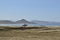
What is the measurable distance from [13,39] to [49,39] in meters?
4.85

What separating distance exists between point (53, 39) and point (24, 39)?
393cm

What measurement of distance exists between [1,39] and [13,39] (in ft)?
5.36

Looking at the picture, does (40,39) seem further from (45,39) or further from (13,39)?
(13,39)

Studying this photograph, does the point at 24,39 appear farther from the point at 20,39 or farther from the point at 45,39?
the point at 45,39

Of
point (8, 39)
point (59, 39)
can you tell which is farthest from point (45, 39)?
point (8, 39)

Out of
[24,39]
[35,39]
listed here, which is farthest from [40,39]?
[24,39]

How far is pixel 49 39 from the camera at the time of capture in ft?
69.3

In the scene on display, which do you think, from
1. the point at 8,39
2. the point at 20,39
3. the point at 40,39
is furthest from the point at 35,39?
the point at 8,39

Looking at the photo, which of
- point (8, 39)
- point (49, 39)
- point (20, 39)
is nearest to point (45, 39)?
point (49, 39)

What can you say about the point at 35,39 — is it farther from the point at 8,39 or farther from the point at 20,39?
the point at 8,39

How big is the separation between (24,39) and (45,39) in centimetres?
283

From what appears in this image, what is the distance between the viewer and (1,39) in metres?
21.2

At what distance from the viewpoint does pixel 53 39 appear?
69.7 feet

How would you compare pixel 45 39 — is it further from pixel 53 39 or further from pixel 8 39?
pixel 8 39
